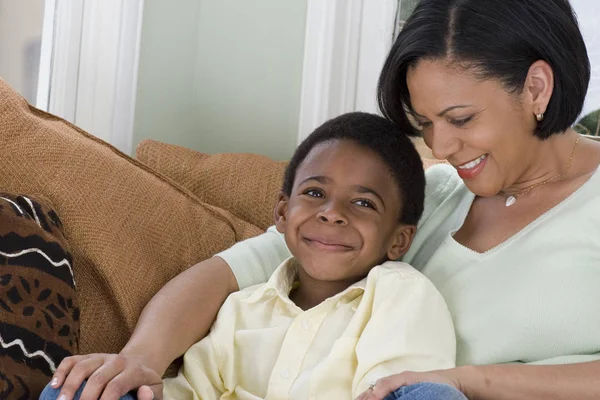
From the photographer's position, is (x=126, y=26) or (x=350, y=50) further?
(x=350, y=50)

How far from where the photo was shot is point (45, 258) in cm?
157

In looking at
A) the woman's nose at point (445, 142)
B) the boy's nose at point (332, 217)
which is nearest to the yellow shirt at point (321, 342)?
the boy's nose at point (332, 217)

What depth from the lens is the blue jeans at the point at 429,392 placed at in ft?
4.05

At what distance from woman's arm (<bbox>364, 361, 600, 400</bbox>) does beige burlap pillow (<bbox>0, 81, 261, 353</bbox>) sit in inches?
24.5

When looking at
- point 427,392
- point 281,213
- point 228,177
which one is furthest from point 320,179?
point 427,392

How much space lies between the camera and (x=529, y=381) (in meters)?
1.47

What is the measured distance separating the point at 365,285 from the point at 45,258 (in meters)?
0.54

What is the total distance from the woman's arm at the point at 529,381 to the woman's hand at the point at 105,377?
0.44 m

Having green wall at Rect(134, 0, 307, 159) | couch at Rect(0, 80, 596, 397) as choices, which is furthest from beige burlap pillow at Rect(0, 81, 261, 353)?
green wall at Rect(134, 0, 307, 159)

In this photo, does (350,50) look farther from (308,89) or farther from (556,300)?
(556,300)

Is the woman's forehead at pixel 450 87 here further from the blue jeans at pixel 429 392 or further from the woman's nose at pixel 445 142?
the blue jeans at pixel 429 392

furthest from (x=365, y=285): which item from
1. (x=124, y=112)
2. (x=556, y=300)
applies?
(x=124, y=112)

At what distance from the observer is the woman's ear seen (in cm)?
163

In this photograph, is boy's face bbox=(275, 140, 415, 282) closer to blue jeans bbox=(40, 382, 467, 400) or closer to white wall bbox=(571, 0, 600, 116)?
blue jeans bbox=(40, 382, 467, 400)
